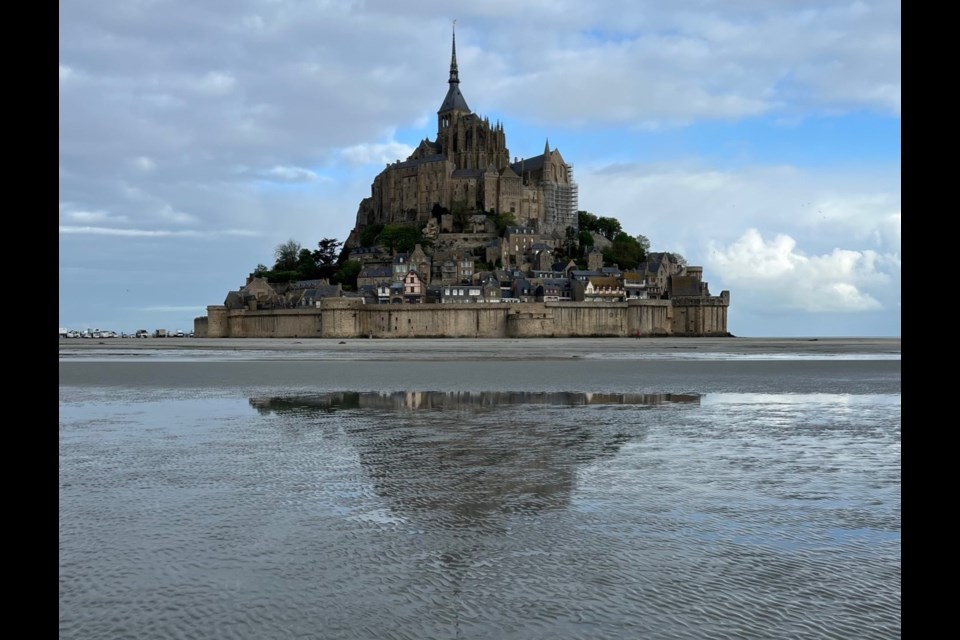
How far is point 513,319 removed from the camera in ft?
251

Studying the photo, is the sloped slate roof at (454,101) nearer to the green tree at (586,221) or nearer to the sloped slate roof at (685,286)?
the green tree at (586,221)

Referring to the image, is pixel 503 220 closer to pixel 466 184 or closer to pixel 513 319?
pixel 466 184

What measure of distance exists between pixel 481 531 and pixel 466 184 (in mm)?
96544

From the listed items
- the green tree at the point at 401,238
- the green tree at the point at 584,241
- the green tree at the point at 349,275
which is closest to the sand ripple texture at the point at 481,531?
the green tree at the point at 349,275

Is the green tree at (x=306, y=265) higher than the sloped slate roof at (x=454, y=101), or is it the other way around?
the sloped slate roof at (x=454, y=101)

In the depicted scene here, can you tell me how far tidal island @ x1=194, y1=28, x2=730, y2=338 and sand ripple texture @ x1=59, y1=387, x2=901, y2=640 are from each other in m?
65.1

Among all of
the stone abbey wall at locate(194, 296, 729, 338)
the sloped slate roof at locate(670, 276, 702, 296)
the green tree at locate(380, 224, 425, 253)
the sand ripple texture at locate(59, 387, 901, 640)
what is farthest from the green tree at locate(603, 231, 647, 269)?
the sand ripple texture at locate(59, 387, 901, 640)

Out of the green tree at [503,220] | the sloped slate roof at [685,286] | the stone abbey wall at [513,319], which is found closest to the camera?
the stone abbey wall at [513,319]

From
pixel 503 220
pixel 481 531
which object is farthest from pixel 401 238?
pixel 481 531

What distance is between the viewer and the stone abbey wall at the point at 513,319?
252 ft

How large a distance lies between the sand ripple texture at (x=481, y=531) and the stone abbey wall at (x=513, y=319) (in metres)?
64.2

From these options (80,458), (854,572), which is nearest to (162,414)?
(80,458)
